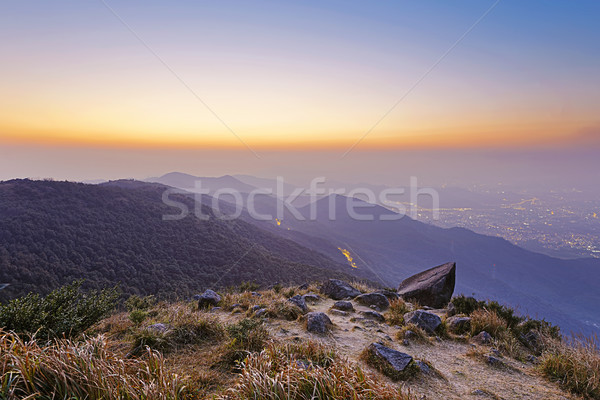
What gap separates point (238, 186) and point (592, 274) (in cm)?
19264

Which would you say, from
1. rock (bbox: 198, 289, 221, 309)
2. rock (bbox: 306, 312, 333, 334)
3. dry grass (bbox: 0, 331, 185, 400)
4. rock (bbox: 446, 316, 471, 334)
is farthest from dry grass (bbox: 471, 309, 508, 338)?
rock (bbox: 198, 289, 221, 309)

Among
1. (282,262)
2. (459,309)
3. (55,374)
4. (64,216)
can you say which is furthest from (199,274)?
(55,374)

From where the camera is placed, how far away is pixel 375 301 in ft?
31.6

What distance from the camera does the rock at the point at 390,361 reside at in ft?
14.5

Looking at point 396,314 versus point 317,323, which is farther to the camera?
point 396,314

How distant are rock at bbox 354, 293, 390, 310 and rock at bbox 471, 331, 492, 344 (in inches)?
129

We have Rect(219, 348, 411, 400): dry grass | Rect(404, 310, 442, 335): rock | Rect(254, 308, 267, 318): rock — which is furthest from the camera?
Rect(254, 308, 267, 318): rock

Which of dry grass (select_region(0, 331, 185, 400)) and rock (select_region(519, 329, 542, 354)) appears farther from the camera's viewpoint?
rock (select_region(519, 329, 542, 354))

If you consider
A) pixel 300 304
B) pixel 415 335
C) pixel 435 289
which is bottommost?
pixel 435 289

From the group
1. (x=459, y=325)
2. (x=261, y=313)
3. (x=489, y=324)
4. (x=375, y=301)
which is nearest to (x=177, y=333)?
(x=261, y=313)

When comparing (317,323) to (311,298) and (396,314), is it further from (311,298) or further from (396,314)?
(311,298)

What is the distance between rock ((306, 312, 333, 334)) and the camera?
6488mm

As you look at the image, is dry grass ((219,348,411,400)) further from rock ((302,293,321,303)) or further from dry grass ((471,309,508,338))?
rock ((302,293,321,303))

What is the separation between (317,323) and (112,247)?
100.0ft
